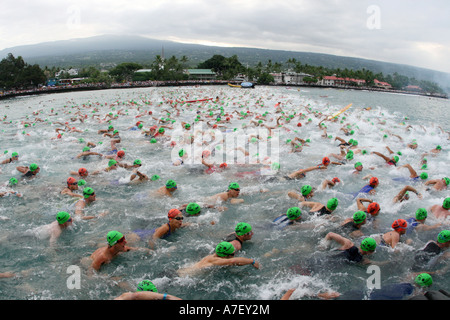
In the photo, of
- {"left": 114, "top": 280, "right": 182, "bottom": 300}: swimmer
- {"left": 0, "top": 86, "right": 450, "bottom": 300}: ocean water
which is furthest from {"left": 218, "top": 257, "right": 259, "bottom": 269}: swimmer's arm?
{"left": 114, "top": 280, "right": 182, "bottom": 300}: swimmer

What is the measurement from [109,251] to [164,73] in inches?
3105

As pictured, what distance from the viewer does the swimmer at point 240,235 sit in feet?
19.6

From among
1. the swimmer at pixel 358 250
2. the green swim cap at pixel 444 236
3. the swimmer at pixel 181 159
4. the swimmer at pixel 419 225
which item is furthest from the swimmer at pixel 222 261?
the swimmer at pixel 181 159

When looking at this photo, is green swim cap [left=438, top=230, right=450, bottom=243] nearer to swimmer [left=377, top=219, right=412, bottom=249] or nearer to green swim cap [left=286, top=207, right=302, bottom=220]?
swimmer [left=377, top=219, right=412, bottom=249]

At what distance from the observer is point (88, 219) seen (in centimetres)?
747

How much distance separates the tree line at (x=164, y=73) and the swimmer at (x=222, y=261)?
59271mm

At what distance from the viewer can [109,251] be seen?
222 inches

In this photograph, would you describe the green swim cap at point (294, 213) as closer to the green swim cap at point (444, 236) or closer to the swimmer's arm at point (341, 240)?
the swimmer's arm at point (341, 240)

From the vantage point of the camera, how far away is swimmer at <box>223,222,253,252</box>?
235 inches

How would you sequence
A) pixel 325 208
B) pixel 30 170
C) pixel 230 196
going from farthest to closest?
pixel 30 170, pixel 230 196, pixel 325 208

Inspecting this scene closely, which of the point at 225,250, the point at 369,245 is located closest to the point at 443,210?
the point at 369,245

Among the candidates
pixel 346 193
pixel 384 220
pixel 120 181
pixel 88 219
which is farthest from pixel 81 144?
pixel 384 220

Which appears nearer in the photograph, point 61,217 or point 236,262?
point 236,262

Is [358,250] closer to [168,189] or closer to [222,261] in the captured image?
[222,261]
